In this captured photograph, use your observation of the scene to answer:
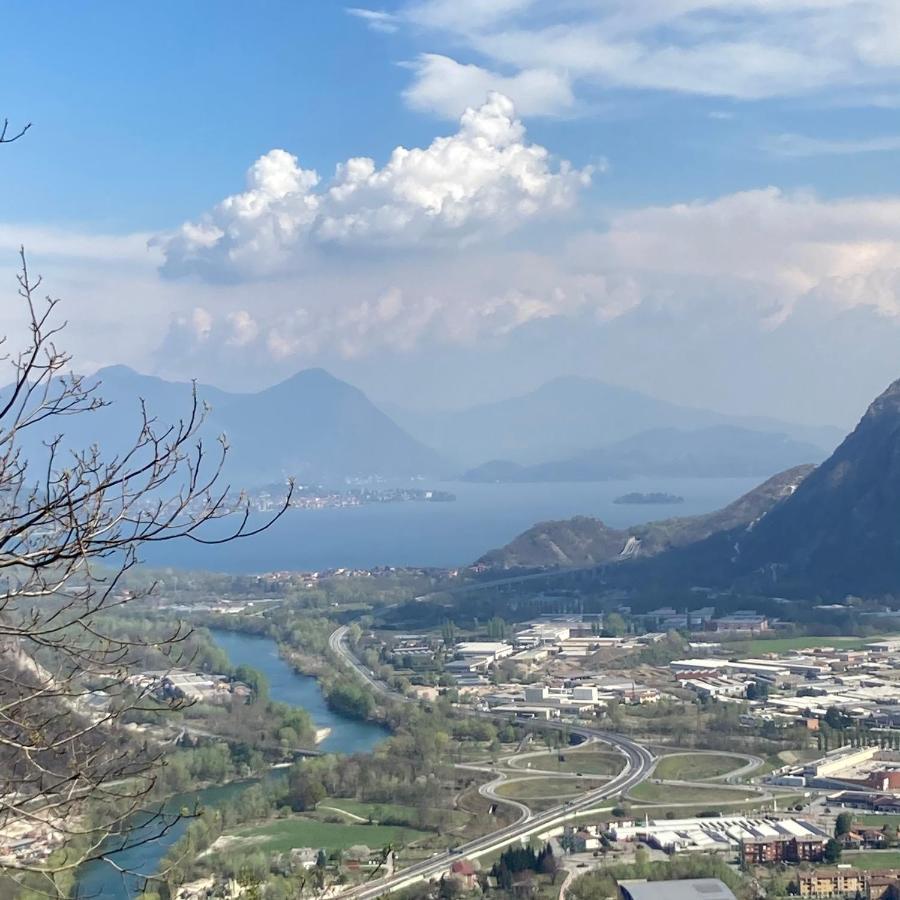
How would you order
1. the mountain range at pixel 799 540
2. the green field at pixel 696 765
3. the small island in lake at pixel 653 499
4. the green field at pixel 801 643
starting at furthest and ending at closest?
the small island in lake at pixel 653 499 → the mountain range at pixel 799 540 → the green field at pixel 801 643 → the green field at pixel 696 765

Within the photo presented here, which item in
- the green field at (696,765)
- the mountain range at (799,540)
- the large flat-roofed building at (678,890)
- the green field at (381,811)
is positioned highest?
the mountain range at (799,540)

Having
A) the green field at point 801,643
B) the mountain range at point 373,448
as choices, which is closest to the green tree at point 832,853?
the green field at point 801,643

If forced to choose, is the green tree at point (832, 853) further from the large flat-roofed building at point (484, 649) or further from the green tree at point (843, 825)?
the large flat-roofed building at point (484, 649)

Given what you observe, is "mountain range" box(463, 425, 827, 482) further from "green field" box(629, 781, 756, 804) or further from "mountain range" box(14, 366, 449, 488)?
"green field" box(629, 781, 756, 804)

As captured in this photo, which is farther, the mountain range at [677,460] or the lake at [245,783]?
the mountain range at [677,460]

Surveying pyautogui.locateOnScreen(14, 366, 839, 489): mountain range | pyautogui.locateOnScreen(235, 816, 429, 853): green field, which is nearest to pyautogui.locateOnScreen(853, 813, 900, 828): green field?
pyautogui.locateOnScreen(235, 816, 429, 853): green field

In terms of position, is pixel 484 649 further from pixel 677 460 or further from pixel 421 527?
pixel 677 460
